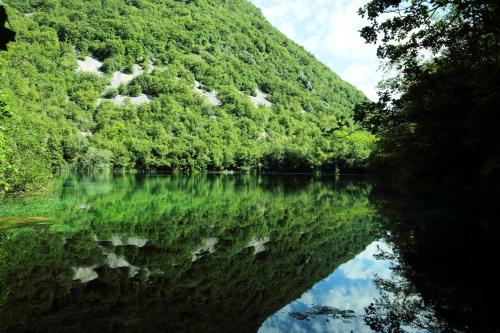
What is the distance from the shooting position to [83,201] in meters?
30.7

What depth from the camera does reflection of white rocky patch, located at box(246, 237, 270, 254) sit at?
649 inches

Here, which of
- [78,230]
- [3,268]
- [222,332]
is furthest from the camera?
[78,230]

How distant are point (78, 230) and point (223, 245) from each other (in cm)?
723

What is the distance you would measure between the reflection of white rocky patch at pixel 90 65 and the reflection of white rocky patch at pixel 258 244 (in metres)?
177

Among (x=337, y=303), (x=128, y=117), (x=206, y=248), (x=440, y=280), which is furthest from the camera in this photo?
(x=128, y=117)

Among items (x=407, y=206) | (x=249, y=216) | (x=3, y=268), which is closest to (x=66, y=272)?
(x=3, y=268)

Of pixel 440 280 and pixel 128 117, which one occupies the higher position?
pixel 128 117

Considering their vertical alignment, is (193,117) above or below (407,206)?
above

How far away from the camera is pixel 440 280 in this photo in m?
11.7

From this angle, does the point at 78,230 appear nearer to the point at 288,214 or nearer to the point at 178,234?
the point at 178,234

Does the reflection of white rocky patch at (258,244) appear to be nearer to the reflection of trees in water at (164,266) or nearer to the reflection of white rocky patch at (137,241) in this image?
the reflection of trees in water at (164,266)

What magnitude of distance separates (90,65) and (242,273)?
194 metres

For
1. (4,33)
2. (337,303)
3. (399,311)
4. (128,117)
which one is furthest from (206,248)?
(128,117)

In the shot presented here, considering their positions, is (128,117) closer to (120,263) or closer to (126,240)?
(126,240)
